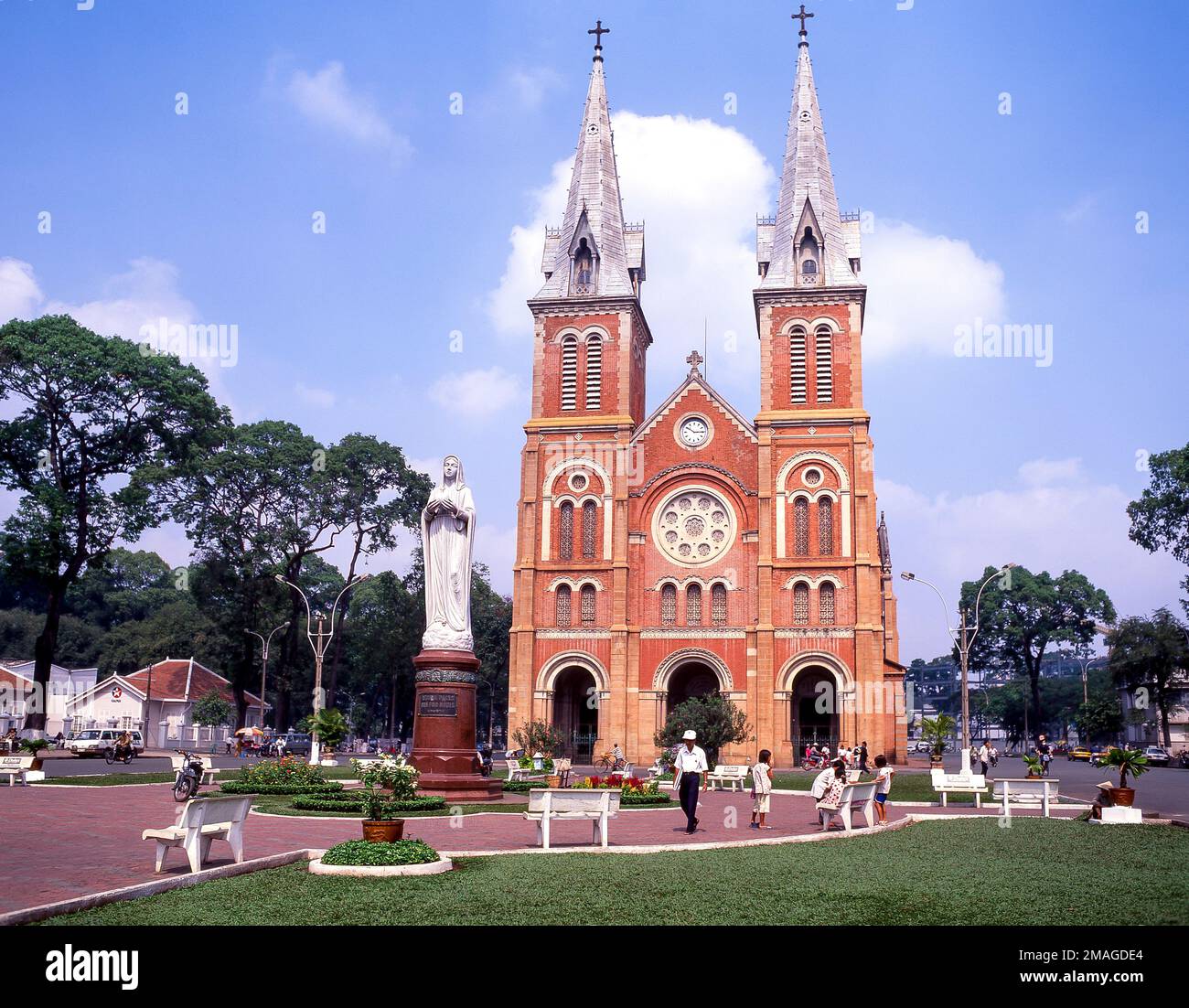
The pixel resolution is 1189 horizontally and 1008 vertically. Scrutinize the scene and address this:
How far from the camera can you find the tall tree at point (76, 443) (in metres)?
43.1

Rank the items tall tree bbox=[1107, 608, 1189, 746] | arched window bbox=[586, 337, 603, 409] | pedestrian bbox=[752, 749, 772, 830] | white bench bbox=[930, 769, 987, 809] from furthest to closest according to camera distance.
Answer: tall tree bbox=[1107, 608, 1189, 746], arched window bbox=[586, 337, 603, 409], white bench bbox=[930, 769, 987, 809], pedestrian bbox=[752, 749, 772, 830]

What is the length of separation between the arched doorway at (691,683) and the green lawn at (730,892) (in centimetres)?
3722

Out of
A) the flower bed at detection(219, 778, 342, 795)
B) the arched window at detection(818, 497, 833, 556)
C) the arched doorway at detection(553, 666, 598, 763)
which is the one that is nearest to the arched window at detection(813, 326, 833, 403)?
the arched window at detection(818, 497, 833, 556)

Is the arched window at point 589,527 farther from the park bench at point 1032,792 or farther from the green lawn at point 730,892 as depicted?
the green lawn at point 730,892

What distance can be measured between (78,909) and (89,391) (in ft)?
130

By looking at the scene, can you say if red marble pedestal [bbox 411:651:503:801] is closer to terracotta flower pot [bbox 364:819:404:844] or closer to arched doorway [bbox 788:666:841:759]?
terracotta flower pot [bbox 364:819:404:844]

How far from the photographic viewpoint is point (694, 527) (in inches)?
2028

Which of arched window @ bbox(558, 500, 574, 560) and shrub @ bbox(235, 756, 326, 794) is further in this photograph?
arched window @ bbox(558, 500, 574, 560)

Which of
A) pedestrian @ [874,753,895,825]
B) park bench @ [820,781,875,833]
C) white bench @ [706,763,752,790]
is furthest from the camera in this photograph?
white bench @ [706,763,752,790]

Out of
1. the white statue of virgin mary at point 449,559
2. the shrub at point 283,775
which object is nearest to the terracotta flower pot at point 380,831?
the white statue of virgin mary at point 449,559

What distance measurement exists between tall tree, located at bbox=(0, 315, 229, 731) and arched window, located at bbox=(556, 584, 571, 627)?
17109 millimetres

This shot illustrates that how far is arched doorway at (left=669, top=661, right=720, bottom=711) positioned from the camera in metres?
50.7

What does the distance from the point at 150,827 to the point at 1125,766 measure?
593 inches
